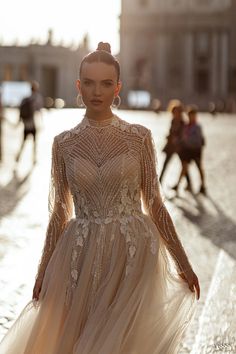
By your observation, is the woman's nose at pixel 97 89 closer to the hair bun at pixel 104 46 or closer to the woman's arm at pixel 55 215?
the hair bun at pixel 104 46

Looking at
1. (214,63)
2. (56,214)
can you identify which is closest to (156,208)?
(56,214)

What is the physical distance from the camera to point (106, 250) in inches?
133

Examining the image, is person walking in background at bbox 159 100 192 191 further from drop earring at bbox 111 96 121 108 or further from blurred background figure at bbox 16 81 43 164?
drop earring at bbox 111 96 121 108

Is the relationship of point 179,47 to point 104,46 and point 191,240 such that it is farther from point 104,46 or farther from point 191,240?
point 104,46

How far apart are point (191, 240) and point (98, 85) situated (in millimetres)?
5812

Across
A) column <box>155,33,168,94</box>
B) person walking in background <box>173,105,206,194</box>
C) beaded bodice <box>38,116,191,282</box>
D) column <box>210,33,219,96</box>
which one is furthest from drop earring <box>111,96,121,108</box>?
column <box>210,33,219,96</box>

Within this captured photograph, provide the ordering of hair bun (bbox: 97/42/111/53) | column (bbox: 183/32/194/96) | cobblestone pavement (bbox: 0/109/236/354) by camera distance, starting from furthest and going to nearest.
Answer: column (bbox: 183/32/194/96)
cobblestone pavement (bbox: 0/109/236/354)
hair bun (bbox: 97/42/111/53)

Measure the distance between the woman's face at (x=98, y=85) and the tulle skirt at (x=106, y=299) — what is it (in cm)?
46

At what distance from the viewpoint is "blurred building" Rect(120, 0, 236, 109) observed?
3361 inches

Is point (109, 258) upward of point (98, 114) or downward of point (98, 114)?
downward

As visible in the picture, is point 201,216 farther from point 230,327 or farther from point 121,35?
point 121,35

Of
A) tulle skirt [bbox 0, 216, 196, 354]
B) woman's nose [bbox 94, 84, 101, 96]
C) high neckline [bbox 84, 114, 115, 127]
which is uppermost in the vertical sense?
woman's nose [bbox 94, 84, 101, 96]

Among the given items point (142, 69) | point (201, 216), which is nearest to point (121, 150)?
point (201, 216)

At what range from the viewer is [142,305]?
335cm
